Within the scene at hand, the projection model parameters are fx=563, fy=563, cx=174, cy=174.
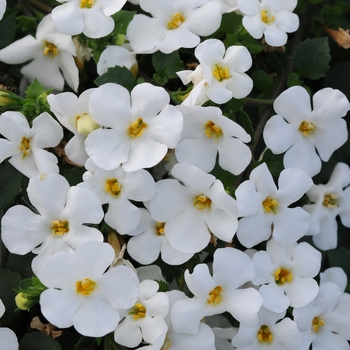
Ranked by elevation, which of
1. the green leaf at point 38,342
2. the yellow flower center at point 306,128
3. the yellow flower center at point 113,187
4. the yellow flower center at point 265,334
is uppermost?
the yellow flower center at point 306,128

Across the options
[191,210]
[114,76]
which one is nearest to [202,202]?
[191,210]

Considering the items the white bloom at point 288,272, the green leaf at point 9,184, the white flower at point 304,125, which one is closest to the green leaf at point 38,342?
the green leaf at point 9,184

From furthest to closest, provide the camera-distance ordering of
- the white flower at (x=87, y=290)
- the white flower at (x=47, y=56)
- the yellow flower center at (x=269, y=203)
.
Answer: the white flower at (x=47, y=56), the yellow flower center at (x=269, y=203), the white flower at (x=87, y=290)

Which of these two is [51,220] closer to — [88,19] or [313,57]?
[88,19]

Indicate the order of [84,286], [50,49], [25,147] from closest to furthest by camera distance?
[84,286] → [25,147] → [50,49]

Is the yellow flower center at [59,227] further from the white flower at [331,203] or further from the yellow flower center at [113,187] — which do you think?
the white flower at [331,203]

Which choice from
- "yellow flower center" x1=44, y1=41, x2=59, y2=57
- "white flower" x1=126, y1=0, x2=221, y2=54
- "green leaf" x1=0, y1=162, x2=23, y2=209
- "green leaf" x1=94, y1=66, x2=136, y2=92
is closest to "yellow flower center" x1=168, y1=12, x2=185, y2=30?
"white flower" x1=126, y1=0, x2=221, y2=54
